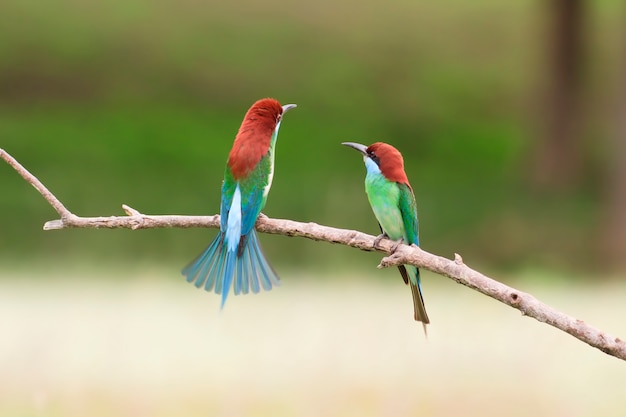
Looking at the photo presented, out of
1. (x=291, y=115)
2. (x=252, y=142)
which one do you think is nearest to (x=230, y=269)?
(x=252, y=142)

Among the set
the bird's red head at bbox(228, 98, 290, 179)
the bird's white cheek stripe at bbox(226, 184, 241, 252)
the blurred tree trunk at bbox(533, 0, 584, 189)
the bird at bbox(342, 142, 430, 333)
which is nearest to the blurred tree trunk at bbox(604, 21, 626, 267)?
the blurred tree trunk at bbox(533, 0, 584, 189)

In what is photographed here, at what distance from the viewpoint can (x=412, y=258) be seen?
2.91 meters

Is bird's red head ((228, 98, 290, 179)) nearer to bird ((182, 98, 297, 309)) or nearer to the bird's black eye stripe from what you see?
bird ((182, 98, 297, 309))

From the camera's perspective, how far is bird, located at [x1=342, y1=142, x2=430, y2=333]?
A: 10.2 ft

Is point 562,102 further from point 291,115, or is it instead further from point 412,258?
point 412,258

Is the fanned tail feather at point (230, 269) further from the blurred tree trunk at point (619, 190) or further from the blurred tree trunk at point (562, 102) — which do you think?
the blurred tree trunk at point (562, 102)

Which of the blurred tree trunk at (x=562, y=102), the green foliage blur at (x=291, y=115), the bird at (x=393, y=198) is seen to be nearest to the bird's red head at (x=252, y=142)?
the bird at (x=393, y=198)

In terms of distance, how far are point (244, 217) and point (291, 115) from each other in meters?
9.66

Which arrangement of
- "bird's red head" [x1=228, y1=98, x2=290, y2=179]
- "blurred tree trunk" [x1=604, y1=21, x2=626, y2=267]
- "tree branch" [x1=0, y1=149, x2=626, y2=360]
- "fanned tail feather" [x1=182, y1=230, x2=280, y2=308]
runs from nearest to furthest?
"tree branch" [x1=0, y1=149, x2=626, y2=360] < "fanned tail feather" [x1=182, y1=230, x2=280, y2=308] < "bird's red head" [x1=228, y1=98, x2=290, y2=179] < "blurred tree trunk" [x1=604, y1=21, x2=626, y2=267]

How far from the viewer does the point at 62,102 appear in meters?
13.4

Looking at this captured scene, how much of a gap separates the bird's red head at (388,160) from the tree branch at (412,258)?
0.21m

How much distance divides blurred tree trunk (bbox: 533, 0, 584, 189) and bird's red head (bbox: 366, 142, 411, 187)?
25.6 feet

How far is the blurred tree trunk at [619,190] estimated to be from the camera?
28.2 ft

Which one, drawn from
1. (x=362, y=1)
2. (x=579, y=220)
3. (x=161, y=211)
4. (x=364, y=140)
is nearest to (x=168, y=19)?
(x=362, y=1)
